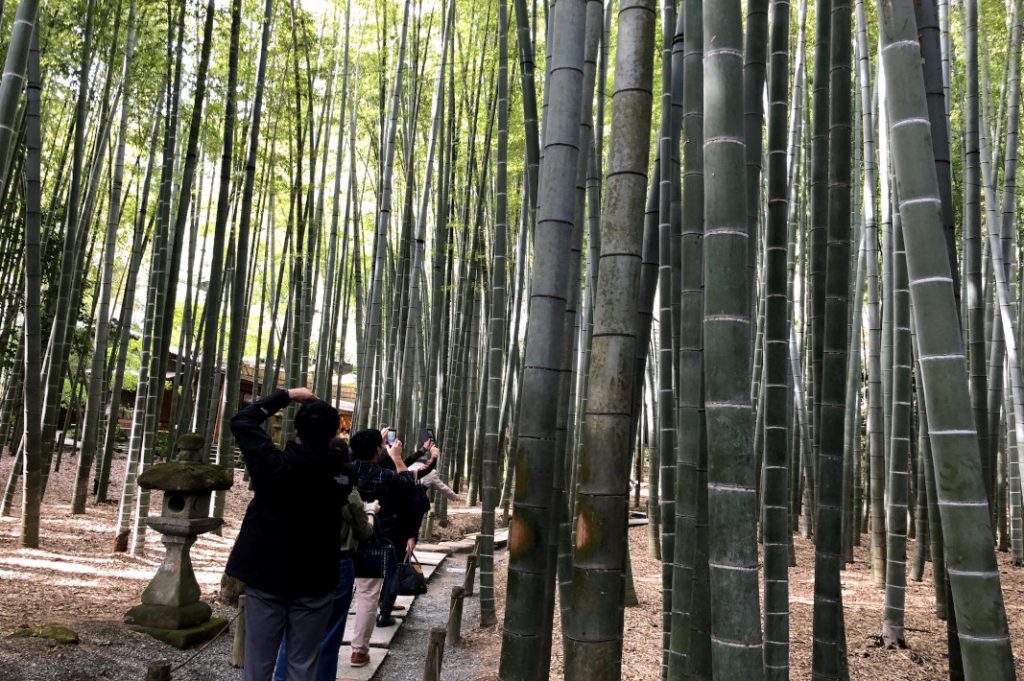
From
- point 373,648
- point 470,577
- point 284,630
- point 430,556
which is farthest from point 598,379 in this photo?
point 430,556

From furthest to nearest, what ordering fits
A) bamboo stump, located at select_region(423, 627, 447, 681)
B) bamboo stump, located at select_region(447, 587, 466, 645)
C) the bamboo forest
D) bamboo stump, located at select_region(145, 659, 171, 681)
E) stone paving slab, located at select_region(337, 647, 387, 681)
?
bamboo stump, located at select_region(447, 587, 466, 645)
stone paving slab, located at select_region(337, 647, 387, 681)
bamboo stump, located at select_region(423, 627, 447, 681)
bamboo stump, located at select_region(145, 659, 171, 681)
the bamboo forest

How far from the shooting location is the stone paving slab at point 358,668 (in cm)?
310

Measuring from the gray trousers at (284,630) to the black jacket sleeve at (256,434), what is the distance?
337mm

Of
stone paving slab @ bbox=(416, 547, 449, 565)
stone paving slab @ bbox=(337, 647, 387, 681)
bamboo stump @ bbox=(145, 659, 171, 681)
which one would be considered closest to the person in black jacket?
bamboo stump @ bbox=(145, 659, 171, 681)

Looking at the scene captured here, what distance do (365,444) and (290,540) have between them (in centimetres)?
85

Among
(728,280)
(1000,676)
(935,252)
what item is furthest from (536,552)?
(935,252)

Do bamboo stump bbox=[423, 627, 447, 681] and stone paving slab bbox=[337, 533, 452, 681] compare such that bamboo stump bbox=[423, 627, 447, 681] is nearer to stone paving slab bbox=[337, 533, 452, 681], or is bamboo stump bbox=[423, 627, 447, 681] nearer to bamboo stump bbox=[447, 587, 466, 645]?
stone paving slab bbox=[337, 533, 452, 681]

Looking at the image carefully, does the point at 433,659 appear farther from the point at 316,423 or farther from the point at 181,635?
the point at 181,635

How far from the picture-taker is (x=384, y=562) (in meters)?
3.10

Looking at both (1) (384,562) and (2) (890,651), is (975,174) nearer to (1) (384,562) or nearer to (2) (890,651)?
(2) (890,651)

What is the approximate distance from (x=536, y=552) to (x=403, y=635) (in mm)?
2610

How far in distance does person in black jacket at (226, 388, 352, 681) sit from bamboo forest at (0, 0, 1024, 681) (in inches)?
0.4

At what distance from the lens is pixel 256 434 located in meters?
2.11

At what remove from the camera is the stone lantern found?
3377mm
